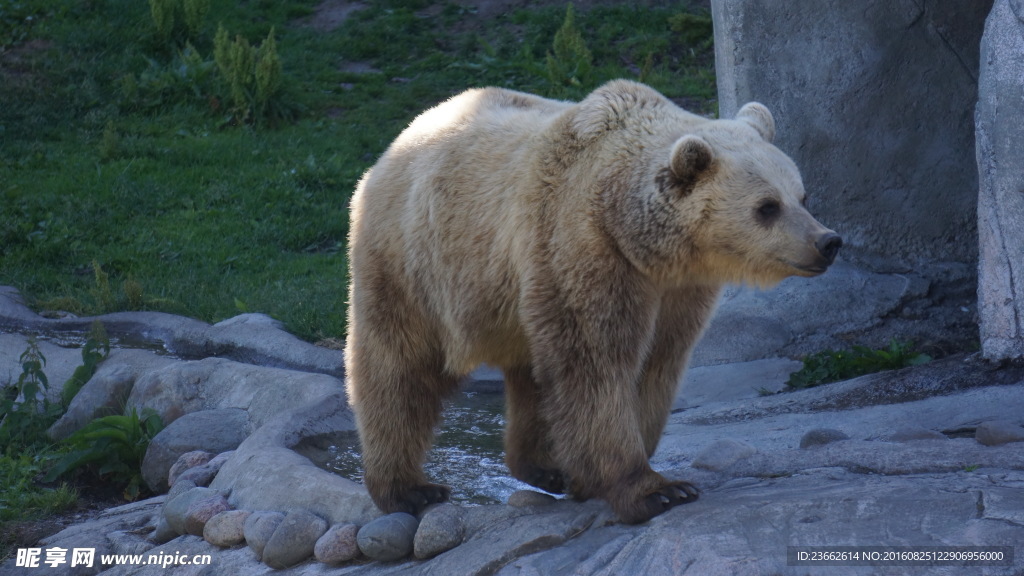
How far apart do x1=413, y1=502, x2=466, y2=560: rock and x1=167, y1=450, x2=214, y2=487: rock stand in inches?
93.6

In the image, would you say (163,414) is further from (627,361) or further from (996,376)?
(996,376)

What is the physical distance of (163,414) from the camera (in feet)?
23.7

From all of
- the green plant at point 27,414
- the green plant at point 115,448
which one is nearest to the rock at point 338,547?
the green plant at point 115,448

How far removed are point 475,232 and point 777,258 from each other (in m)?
1.19

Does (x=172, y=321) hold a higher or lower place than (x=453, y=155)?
lower

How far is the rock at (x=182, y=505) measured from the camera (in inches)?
203

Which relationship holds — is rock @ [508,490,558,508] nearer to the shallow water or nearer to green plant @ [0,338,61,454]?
the shallow water

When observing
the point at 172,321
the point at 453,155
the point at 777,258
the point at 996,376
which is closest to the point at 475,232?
the point at 453,155

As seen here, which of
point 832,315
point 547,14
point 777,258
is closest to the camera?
point 777,258

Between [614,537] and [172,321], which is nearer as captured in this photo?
[614,537]

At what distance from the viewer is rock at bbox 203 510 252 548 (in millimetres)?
4914

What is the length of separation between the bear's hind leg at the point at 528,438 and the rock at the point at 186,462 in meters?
2.24

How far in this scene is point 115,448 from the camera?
266 inches

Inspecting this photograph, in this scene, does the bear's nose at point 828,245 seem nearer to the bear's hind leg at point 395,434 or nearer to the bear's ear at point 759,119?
the bear's ear at point 759,119
